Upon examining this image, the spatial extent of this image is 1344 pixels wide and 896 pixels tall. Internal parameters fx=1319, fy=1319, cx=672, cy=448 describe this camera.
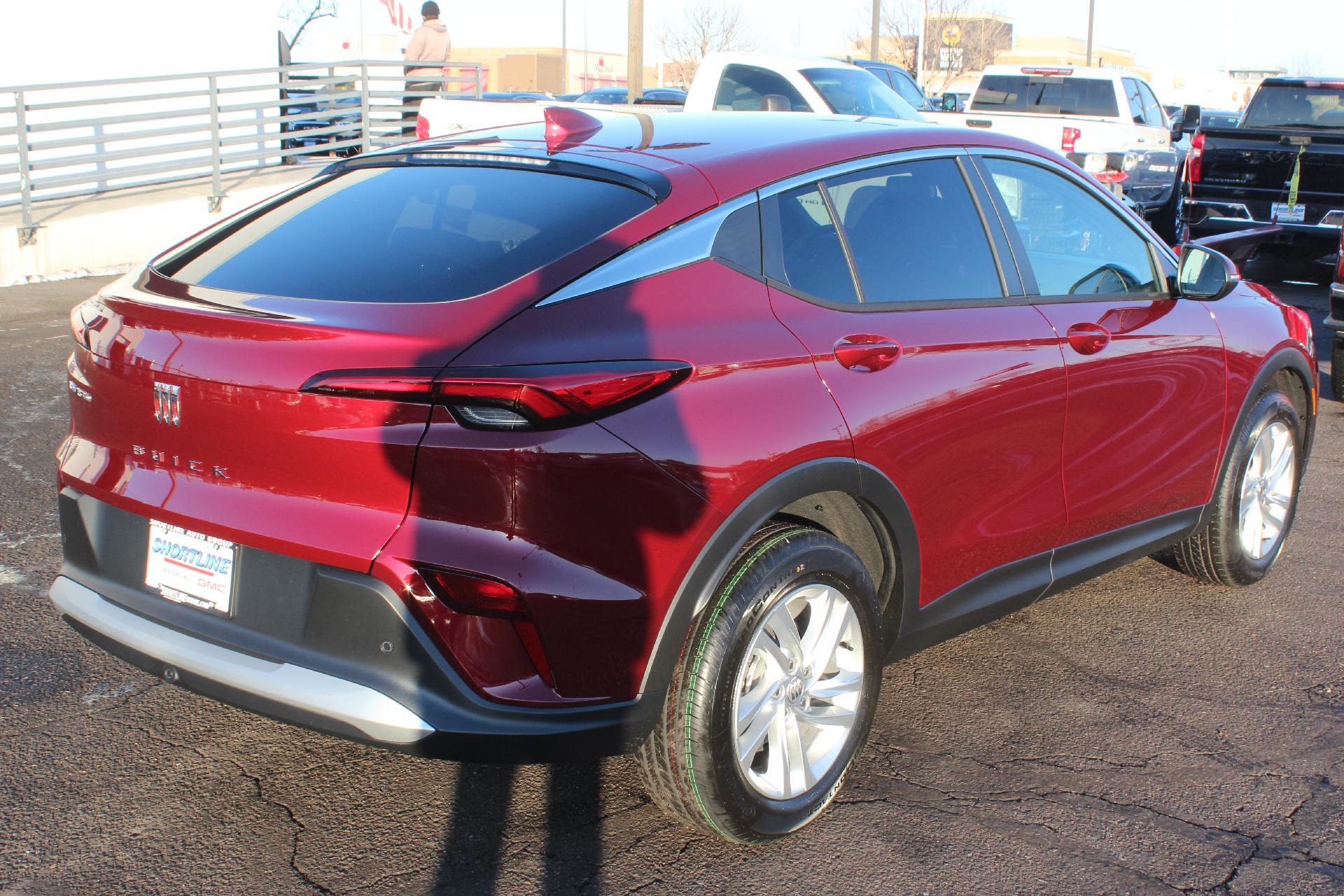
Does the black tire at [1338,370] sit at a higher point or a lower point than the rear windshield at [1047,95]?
lower

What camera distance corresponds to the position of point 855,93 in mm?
12531

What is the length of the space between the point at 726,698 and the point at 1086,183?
7.66 ft

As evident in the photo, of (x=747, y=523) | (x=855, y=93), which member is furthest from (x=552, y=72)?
(x=747, y=523)

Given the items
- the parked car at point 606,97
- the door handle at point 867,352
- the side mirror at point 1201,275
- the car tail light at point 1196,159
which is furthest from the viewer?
the parked car at point 606,97

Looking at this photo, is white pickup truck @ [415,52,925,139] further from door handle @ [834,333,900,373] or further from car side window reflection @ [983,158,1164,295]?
door handle @ [834,333,900,373]

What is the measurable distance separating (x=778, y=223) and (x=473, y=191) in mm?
762

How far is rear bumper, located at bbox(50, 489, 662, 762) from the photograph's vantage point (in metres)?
2.65

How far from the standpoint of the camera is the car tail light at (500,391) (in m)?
2.59

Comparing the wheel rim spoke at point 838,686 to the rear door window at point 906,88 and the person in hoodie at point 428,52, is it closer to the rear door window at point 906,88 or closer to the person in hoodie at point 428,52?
the rear door window at point 906,88

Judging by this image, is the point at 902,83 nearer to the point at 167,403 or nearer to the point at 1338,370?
the point at 1338,370

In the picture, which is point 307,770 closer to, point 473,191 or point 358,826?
point 358,826

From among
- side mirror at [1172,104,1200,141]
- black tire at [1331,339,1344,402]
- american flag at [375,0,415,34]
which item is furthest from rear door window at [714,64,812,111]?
american flag at [375,0,415,34]

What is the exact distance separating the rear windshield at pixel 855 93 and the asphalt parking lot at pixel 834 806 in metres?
8.67

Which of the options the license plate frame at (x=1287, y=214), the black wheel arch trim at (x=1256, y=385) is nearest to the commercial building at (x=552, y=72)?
the license plate frame at (x=1287, y=214)
